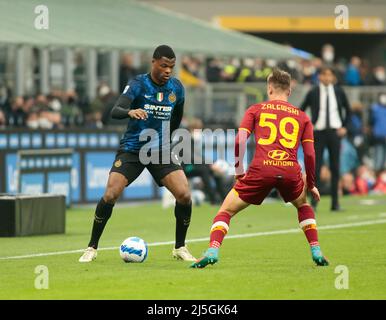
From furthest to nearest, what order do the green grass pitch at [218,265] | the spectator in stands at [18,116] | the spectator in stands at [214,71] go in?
the spectator in stands at [214,71]
the spectator in stands at [18,116]
the green grass pitch at [218,265]

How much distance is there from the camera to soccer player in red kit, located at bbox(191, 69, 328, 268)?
1219cm

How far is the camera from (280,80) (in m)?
12.3

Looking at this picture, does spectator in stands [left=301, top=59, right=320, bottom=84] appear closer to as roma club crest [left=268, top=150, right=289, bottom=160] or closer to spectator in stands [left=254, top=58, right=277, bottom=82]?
spectator in stands [left=254, top=58, right=277, bottom=82]

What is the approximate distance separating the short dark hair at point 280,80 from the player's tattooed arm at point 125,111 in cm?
138

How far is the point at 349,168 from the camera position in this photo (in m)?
29.5

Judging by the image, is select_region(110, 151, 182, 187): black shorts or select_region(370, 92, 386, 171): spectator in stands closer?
select_region(110, 151, 182, 187): black shorts

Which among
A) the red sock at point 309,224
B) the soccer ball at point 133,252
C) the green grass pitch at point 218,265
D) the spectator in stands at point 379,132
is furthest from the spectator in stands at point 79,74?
the red sock at point 309,224

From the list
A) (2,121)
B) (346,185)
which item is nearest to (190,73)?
(346,185)

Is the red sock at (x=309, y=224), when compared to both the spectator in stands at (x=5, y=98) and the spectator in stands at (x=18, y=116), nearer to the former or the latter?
the spectator in stands at (x=18, y=116)

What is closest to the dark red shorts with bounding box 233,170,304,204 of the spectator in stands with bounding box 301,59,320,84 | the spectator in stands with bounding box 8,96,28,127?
the spectator in stands with bounding box 8,96,28,127

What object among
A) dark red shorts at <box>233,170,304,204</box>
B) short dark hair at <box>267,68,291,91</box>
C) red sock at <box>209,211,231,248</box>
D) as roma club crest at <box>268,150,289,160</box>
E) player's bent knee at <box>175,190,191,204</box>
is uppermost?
short dark hair at <box>267,68,291,91</box>

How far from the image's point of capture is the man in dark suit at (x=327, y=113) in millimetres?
21422

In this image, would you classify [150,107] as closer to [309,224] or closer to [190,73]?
[309,224]
